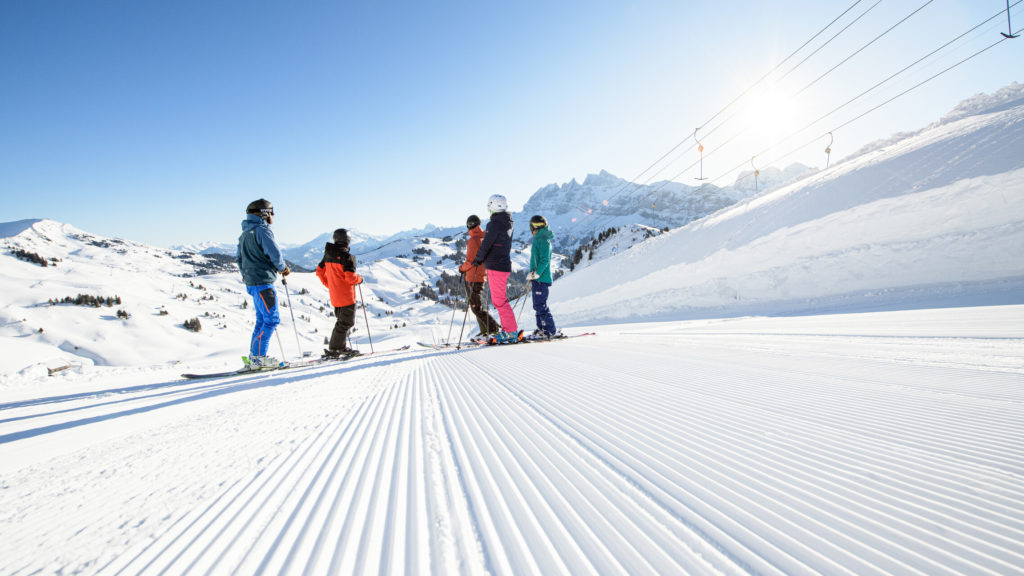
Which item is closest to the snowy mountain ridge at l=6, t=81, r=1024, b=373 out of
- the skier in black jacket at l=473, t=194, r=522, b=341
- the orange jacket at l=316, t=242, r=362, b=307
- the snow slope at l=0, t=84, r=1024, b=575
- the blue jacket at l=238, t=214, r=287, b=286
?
the snow slope at l=0, t=84, r=1024, b=575

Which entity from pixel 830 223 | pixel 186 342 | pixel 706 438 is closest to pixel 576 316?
pixel 830 223

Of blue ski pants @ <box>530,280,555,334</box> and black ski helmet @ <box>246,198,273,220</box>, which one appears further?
blue ski pants @ <box>530,280,555,334</box>

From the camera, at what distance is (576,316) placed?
13570 millimetres

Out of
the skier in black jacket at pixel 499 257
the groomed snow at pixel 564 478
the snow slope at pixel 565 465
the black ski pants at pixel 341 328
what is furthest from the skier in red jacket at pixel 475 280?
the groomed snow at pixel 564 478

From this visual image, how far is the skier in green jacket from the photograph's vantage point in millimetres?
6262

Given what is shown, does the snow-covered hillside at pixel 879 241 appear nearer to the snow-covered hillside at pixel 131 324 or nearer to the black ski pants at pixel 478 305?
the black ski pants at pixel 478 305

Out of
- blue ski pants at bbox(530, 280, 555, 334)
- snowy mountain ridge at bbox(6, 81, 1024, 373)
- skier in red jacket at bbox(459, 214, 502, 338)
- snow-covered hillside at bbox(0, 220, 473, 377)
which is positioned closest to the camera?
snowy mountain ridge at bbox(6, 81, 1024, 373)

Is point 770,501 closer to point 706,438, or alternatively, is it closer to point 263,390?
point 706,438

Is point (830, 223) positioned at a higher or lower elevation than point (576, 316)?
higher

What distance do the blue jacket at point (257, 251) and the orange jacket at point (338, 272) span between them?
0.93 metres

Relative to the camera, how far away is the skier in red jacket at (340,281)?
239 inches

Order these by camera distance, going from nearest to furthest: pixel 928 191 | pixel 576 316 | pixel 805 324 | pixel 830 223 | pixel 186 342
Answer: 1. pixel 805 324
2. pixel 928 191
3. pixel 830 223
4. pixel 576 316
5. pixel 186 342

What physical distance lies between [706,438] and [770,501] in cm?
48

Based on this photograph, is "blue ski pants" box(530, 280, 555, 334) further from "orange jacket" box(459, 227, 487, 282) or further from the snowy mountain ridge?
the snowy mountain ridge
